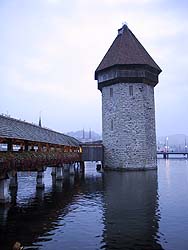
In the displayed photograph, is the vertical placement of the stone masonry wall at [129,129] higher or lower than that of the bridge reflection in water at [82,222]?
higher

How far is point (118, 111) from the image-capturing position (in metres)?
41.4

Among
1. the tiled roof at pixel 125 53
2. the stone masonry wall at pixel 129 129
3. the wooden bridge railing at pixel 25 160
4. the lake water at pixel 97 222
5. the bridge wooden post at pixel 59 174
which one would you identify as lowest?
the lake water at pixel 97 222

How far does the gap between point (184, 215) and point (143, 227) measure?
3104mm

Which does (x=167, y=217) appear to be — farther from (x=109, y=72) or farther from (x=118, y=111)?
(x=109, y=72)

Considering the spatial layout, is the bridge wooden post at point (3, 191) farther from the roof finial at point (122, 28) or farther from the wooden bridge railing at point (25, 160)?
the roof finial at point (122, 28)

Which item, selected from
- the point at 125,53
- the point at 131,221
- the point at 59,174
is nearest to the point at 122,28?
the point at 125,53

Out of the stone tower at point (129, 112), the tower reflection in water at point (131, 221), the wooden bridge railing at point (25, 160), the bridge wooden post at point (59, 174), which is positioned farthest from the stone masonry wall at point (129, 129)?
the tower reflection in water at point (131, 221)

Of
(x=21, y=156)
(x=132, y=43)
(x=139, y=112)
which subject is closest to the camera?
(x=21, y=156)

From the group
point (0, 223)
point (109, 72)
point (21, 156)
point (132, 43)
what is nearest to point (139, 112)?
point (109, 72)

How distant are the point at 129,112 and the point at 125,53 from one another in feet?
29.9

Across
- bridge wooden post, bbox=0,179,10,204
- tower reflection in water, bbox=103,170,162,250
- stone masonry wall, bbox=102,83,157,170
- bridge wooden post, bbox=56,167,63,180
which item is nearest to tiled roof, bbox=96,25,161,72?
stone masonry wall, bbox=102,83,157,170

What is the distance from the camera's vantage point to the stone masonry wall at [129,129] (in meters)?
40.5

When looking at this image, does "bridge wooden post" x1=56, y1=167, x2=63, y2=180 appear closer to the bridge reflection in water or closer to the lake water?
the lake water

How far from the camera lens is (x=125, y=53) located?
141 ft
